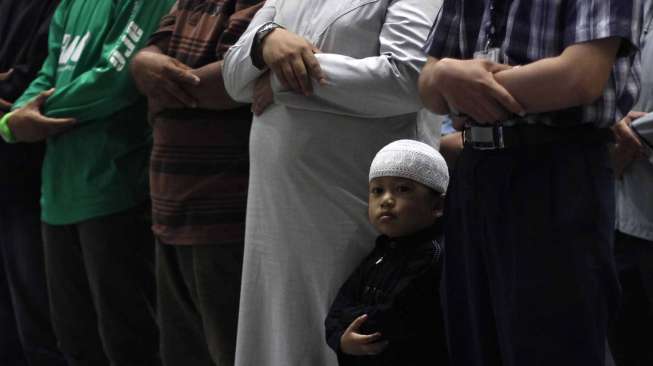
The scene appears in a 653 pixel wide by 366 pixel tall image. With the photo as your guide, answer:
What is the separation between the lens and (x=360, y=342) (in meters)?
2.31

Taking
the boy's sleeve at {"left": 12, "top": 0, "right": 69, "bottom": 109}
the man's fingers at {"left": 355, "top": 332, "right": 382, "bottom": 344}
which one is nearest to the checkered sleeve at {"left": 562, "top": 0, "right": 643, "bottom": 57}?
the man's fingers at {"left": 355, "top": 332, "right": 382, "bottom": 344}

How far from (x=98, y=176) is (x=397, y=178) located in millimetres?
1418

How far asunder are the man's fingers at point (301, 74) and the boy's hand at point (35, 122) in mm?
1273

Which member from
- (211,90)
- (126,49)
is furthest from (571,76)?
(126,49)

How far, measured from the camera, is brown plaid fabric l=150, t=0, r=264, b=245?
2.95 metres

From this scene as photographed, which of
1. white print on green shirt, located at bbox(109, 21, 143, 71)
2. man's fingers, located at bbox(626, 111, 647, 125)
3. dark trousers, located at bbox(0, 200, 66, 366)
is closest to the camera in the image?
man's fingers, located at bbox(626, 111, 647, 125)

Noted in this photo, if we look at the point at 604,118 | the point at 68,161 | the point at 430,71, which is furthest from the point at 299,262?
the point at 68,161

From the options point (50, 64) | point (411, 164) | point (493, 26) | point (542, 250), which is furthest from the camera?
point (50, 64)

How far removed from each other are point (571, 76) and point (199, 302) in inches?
60.4

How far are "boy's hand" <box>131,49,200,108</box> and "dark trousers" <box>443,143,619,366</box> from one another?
3.79 ft

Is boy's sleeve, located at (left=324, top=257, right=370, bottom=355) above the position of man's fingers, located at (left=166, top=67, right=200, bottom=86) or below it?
below

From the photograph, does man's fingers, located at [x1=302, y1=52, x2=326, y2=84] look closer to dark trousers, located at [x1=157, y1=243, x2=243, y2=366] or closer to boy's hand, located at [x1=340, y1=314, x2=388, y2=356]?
boy's hand, located at [x1=340, y1=314, x2=388, y2=356]

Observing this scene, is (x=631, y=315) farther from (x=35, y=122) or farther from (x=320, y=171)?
(x=35, y=122)

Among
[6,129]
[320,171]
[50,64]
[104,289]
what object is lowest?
[104,289]
